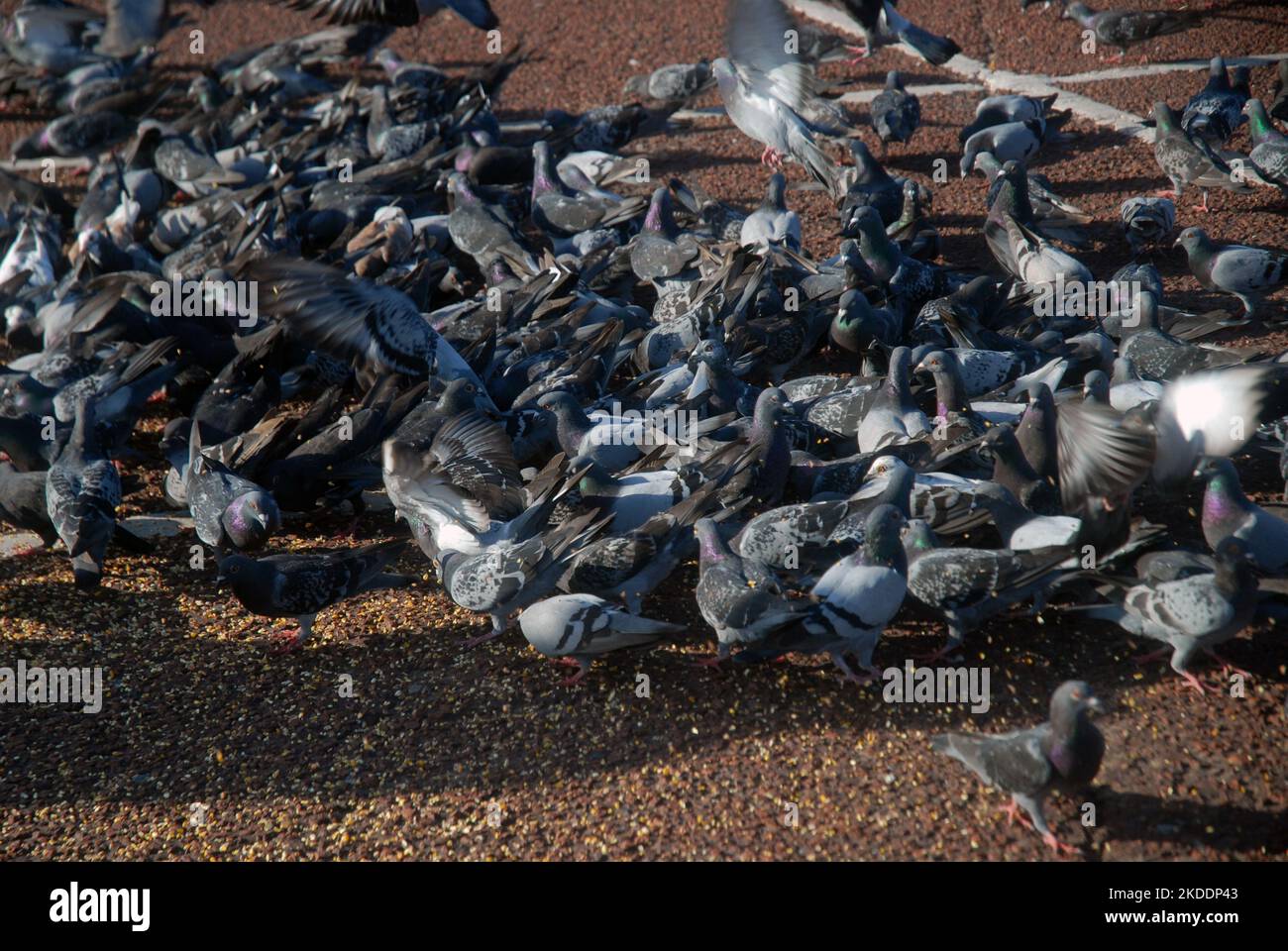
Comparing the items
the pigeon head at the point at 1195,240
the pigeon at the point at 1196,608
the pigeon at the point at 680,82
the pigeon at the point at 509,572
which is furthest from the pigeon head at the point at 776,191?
the pigeon at the point at 1196,608

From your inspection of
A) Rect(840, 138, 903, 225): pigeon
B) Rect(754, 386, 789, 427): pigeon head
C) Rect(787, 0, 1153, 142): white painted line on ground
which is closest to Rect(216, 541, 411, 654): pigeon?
Rect(754, 386, 789, 427): pigeon head

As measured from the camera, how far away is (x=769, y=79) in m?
9.68

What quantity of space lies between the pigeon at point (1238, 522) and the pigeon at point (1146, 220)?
4.00m

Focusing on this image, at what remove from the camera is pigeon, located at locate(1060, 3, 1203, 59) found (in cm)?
1262

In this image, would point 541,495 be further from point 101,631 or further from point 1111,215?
point 1111,215

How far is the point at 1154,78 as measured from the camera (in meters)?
12.5

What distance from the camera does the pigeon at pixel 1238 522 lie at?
547 centimetres

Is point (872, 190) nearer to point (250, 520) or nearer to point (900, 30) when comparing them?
point (900, 30)

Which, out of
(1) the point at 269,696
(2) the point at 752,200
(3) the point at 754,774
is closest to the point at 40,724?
(1) the point at 269,696

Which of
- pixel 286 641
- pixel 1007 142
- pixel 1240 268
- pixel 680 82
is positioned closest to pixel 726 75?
pixel 1007 142

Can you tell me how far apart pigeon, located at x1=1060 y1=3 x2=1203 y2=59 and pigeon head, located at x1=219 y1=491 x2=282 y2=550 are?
11533 mm

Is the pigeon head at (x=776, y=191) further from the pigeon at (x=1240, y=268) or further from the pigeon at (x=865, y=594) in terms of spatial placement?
the pigeon at (x=865, y=594)

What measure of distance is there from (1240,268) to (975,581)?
4.64 m

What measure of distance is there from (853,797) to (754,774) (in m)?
0.45
